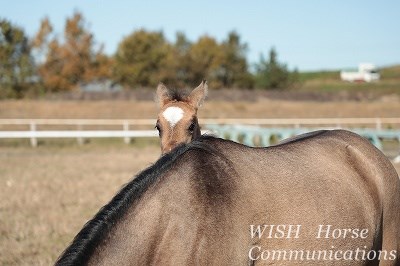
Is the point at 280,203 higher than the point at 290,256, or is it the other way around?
the point at 280,203

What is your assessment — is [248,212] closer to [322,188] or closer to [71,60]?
[322,188]

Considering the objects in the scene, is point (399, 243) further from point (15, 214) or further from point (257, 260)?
point (15, 214)

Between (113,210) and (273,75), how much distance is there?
6978 centimetres

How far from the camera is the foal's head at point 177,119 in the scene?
7.08 m

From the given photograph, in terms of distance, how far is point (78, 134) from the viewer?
1121 inches

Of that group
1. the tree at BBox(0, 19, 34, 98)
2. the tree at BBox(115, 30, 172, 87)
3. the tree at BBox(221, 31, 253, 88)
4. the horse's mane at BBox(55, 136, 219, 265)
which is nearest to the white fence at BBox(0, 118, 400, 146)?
the tree at BBox(0, 19, 34, 98)

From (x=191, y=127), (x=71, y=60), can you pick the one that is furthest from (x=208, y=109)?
(x=191, y=127)

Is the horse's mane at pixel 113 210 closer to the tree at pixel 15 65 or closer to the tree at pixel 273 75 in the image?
the tree at pixel 15 65

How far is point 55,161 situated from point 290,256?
58.0ft

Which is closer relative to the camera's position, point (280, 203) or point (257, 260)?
point (257, 260)

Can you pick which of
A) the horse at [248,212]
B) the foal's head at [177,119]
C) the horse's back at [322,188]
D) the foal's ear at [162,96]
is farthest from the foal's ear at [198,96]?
the horse at [248,212]

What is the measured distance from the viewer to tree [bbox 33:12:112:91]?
57.8 meters

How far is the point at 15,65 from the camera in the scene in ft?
146

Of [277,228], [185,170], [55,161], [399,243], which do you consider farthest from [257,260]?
[55,161]
